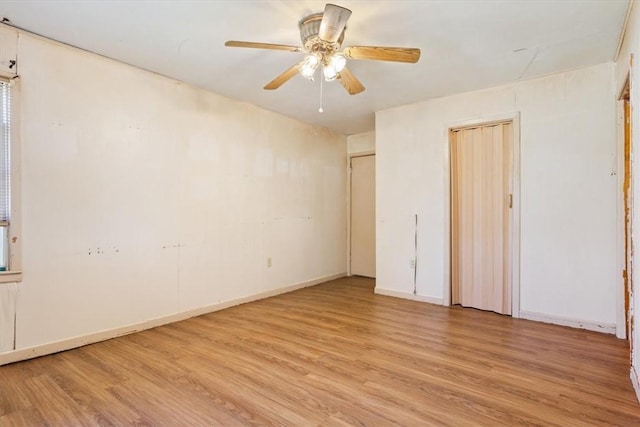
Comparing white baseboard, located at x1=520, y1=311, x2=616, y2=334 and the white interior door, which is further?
the white interior door

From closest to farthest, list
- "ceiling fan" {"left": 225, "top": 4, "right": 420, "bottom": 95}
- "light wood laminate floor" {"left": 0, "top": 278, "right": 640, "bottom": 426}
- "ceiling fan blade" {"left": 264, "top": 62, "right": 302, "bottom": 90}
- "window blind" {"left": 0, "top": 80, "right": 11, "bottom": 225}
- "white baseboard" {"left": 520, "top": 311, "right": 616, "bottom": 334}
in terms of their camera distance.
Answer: "light wood laminate floor" {"left": 0, "top": 278, "right": 640, "bottom": 426}, "ceiling fan" {"left": 225, "top": 4, "right": 420, "bottom": 95}, "window blind" {"left": 0, "top": 80, "right": 11, "bottom": 225}, "ceiling fan blade" {"left": 264, "top": 62, "right": 302, "bottom": 90}, "white baseboard" {"left": 520, "top": 311, "right": 616, "bottom": 334}

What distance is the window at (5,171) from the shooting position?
2445mm

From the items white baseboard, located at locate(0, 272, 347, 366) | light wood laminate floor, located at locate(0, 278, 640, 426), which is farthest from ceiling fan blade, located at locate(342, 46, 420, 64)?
white baseboard, located at locate(0, 272, 347, 366)

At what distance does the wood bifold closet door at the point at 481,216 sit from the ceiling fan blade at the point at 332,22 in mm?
2442

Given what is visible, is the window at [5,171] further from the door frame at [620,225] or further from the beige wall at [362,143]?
the door frame at [620,225]

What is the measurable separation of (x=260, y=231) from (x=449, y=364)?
275 centimetres

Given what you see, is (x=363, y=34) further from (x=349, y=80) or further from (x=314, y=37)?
(x=314, y=37)

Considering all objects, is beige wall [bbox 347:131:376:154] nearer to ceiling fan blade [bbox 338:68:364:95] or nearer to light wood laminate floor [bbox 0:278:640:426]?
ceiling fan blade [bbox 338:68:364:95]

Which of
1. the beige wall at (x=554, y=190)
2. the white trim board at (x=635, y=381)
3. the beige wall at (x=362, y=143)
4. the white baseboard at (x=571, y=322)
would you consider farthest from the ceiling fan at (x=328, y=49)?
the beige wall at (x=362, y=143)

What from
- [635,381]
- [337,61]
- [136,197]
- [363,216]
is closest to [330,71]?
[337,61]

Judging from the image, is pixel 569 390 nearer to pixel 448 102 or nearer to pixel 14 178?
pixel 448 102

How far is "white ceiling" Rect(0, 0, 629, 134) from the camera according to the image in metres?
2.27

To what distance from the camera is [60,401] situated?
2000 mm

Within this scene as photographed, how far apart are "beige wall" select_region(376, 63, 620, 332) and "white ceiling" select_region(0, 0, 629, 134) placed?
25 cm
